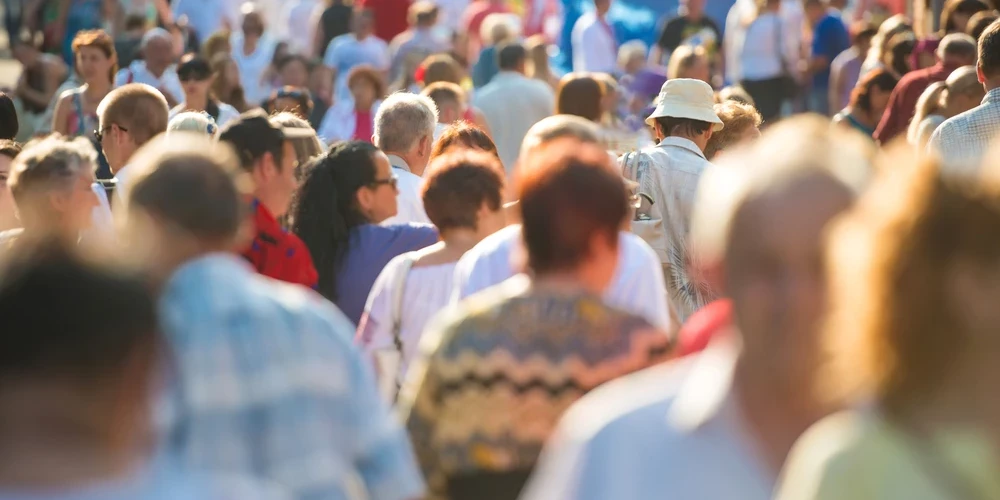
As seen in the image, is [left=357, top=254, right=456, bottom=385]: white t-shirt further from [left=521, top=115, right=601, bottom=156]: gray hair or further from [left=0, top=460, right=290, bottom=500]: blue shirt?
[left=0, top=460, right=290, bottom=500]: blue shirt

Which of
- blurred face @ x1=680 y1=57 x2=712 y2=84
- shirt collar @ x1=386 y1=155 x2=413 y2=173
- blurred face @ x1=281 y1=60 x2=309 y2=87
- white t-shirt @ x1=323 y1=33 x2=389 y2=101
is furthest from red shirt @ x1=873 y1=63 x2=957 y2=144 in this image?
white t-shirt @ x1=323 y1=33 x2=389 y2=101

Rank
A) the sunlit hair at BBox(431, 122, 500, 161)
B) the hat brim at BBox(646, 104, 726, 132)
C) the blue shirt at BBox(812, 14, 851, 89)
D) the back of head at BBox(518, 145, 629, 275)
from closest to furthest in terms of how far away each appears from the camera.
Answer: the back of head at BBox(518, 145, 629, 275), the sunlit hair at BBox(431, 122, 500, 161), the hat brim at BBox(646, 104, 726, 132), the blue shirt at BBox(812, 14, 851, 89)

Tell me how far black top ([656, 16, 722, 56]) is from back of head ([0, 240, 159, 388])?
1541 centimetres

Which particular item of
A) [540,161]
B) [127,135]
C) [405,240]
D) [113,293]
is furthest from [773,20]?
[113,293]

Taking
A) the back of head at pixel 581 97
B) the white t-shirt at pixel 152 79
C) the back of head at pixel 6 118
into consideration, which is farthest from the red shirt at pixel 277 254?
the white t-shirt at pixel 152 79

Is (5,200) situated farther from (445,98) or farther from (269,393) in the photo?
(269,393)

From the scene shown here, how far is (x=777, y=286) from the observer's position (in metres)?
2.79

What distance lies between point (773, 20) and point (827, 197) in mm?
14829

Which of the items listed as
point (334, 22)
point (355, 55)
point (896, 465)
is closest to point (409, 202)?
point (896, 465)

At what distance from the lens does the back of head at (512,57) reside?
12.7m

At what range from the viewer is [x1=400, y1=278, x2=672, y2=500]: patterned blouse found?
362cm

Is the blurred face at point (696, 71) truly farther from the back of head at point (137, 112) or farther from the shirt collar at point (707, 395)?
the shirt collar at point (707, 395)

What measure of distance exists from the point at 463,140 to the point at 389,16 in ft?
39.4

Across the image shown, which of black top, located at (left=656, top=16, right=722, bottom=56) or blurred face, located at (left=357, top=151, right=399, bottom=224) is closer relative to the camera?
blurred face, located at (left=357, top=151, right=399, bottom=224)
